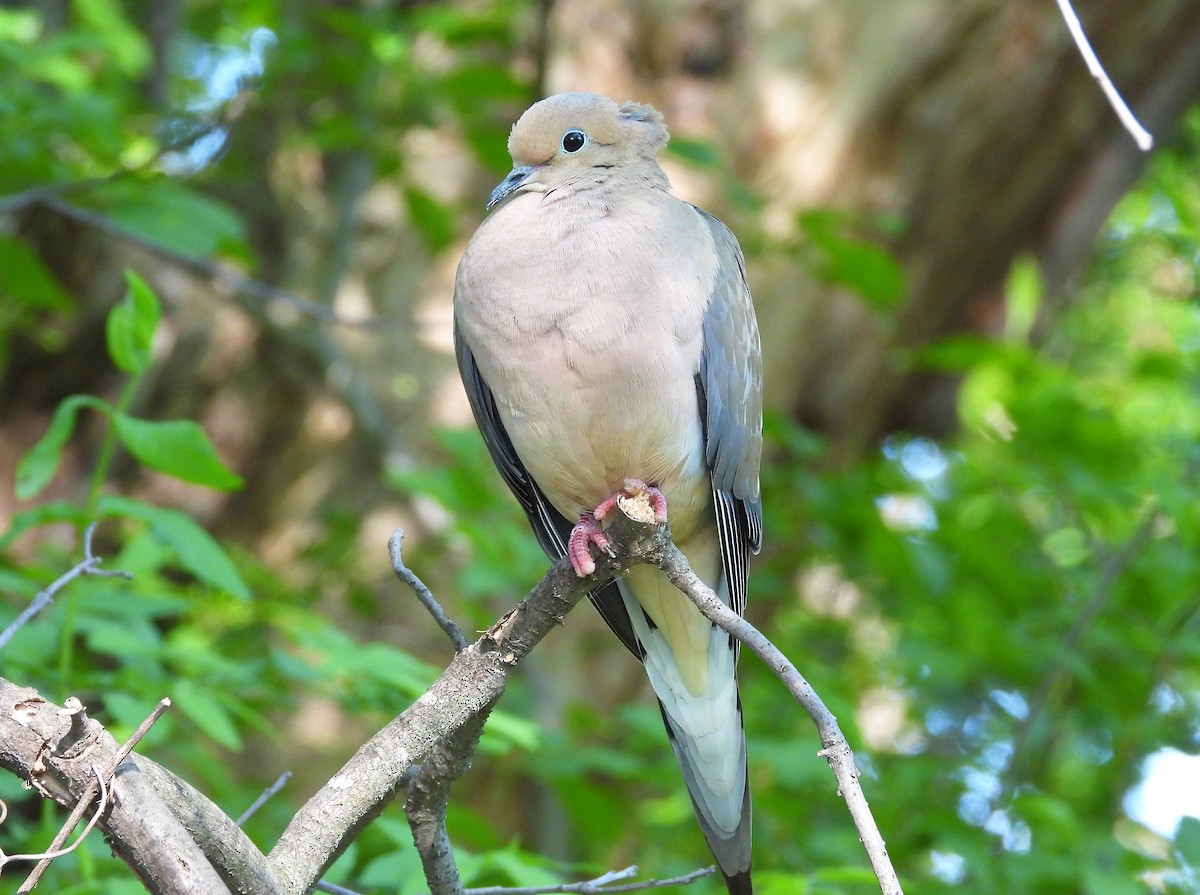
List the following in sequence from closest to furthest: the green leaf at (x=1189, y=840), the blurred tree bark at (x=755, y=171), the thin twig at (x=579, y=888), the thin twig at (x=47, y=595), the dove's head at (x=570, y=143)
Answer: the thin twig at (x=47, y=595) → the thin twig at (x=579, y=888) → the green leaf at (x=1189, y=840) → the dove's head at (x=570, y=143) → the blurred tree bark at (x=755, y=171)

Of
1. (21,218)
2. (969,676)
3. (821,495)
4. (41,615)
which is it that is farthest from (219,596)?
(969,676)

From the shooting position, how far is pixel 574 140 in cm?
288

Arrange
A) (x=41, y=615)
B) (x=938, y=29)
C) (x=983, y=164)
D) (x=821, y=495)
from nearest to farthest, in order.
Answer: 1. (x=41, y=615)
2. (x=821, y=495)
3. (x=938, y=29)
4. (x=983, y=164)

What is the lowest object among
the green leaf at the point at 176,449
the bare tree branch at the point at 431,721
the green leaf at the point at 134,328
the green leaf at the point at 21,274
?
the bare tree branch at the point at 431,721

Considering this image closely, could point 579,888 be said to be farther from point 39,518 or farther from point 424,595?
point 39,518

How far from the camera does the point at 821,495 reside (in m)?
4.39

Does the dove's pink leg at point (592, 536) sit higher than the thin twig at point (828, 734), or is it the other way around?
the thin twig at point (828, 734)

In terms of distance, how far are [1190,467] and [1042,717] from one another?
1.27 metres

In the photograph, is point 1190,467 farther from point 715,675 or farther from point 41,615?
point 41,615

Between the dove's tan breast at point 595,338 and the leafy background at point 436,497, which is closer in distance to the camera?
the dove's tan breast at point 595,338

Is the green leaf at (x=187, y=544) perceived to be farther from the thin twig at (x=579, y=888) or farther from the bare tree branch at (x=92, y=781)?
the bare tree branch at (x=92, y=781)

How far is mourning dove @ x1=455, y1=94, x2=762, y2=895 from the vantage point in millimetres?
2457

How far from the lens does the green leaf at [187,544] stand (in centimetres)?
215

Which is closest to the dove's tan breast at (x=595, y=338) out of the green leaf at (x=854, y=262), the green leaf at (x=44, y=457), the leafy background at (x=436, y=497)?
the leafy background at (x=436, y=497)
